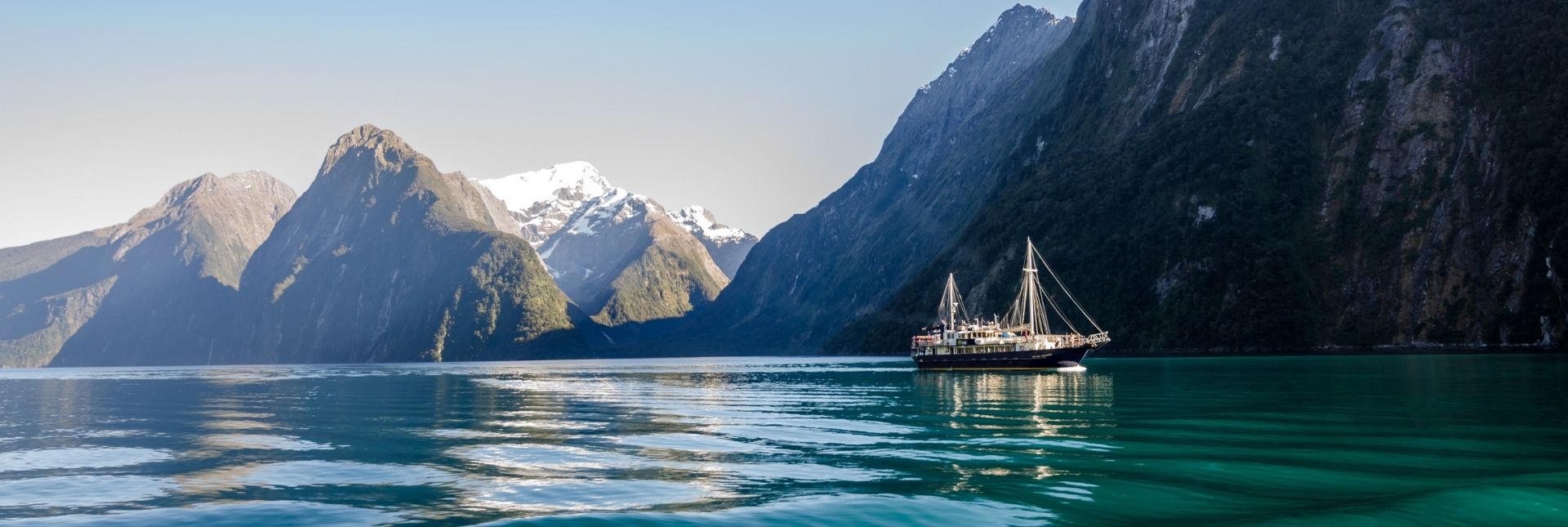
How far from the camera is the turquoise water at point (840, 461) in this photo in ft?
94.7

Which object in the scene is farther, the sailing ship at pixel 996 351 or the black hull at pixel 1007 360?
the sailing ship at pixel 996 351

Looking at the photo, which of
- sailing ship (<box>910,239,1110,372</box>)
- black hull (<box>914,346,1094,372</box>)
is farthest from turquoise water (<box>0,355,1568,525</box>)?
sailing ship (<box>910,239,1110,372</box>)

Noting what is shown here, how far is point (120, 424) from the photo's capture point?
68938 millimetres

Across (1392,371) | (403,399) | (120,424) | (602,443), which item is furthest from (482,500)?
(1392,371)

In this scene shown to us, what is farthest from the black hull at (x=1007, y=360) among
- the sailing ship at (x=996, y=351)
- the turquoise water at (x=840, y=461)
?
the turquoise water at (x=840, y=461)

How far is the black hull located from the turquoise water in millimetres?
58405

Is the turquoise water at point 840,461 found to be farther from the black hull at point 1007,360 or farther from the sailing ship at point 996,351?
the sailing ship at point 996,351

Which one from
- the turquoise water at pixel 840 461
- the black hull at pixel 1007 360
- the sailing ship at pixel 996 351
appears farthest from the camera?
the sailing ship at pixel 996 351

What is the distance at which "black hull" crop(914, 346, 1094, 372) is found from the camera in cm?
14288

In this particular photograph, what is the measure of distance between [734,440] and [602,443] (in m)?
5.82

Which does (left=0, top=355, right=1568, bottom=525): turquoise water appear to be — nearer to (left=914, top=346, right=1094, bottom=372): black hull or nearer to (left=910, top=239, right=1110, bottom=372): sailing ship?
(left=914, top=346, right=1094, bottom=372): black hull

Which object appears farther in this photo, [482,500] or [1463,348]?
[1463,348]

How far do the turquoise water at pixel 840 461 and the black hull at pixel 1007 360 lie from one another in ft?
192

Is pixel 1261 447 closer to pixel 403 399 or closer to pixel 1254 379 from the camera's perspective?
pixel 1254 379
